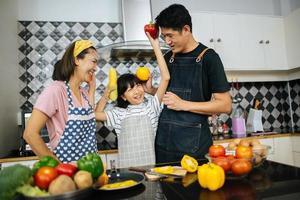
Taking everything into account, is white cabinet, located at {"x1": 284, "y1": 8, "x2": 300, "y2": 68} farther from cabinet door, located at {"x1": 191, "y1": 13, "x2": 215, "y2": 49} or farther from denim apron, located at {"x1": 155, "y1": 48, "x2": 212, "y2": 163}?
denim apron, located at {"x1": 155, "y1": 48, "x2": 212, "y2": 163}

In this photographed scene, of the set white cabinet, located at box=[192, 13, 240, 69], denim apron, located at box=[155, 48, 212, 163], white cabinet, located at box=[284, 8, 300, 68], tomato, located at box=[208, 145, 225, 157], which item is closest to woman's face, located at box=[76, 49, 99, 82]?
denim apron, located at box=[155, 48, 212, 163]

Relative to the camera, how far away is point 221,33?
252 centimetres

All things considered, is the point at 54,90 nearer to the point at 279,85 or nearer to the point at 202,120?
the point at 202,120

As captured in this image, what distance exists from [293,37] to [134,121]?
6.60ft

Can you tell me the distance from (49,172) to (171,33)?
0.91 meters

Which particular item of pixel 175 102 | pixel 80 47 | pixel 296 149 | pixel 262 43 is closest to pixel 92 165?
pixel 175 102

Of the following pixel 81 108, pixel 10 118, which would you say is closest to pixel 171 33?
pixel 81 108

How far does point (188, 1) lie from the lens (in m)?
2.82

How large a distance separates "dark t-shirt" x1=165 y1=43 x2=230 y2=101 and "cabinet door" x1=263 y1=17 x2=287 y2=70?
161cm

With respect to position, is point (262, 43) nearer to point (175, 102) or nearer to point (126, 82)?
point (126, 82)

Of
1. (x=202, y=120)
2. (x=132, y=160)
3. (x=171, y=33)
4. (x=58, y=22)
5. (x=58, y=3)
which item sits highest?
(x=58, y=3)

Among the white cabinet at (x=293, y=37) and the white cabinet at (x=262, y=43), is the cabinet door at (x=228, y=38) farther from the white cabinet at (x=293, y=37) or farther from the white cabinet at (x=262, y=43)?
the white cabinet at (x=293, y=37)

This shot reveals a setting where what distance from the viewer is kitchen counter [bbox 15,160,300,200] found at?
0.71 m

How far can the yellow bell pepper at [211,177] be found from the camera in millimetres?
751
